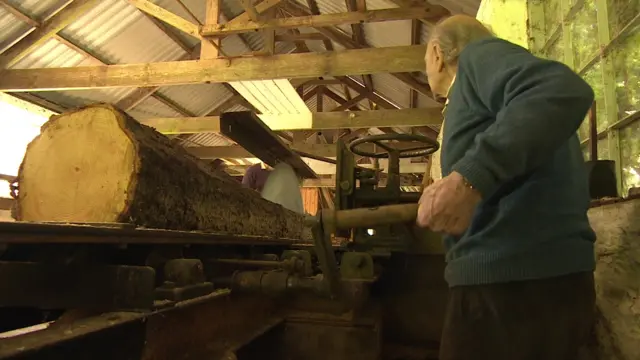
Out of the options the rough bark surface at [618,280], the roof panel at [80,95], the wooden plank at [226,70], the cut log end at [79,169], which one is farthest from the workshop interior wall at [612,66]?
the roof panel at [80,95]

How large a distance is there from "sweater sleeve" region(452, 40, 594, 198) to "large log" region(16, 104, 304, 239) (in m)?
1.14

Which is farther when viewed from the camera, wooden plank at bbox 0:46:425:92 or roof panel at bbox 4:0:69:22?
roof panel at bbox 4:0:69:22

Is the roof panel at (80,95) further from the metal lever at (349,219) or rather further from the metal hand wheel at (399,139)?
the metal lever at (349,219)

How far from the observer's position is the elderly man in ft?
2.80

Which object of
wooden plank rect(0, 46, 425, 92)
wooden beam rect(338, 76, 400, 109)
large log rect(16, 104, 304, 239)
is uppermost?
wooden beam rect(338, 76, 400, 109)

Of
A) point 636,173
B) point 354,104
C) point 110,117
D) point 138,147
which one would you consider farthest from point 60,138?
point 354,104

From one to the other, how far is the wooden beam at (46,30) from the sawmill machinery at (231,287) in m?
3.06

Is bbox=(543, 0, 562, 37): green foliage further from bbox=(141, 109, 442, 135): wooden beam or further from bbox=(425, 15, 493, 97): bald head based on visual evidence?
bbox=(141, 109, 442, 135): wooden beam

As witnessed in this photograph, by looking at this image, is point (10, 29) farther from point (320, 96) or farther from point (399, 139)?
point (320, 96)

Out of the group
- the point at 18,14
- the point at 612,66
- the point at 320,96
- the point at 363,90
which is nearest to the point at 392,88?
the point at 363,90

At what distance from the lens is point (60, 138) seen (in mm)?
1669

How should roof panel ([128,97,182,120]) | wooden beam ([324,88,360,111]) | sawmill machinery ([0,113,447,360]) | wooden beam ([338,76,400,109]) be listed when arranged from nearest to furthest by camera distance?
sawmill machinery ([0,113,447,360]) < roof panel ([128,97,182,120]) < wooden beam ([338,76,400,109]) < wooden beam ([324,88,360,111])

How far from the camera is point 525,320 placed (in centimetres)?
98

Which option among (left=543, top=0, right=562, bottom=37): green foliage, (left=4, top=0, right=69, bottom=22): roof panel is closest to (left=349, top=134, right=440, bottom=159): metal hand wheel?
(left=543, top=0, right=562, bottom=37): green foliage
